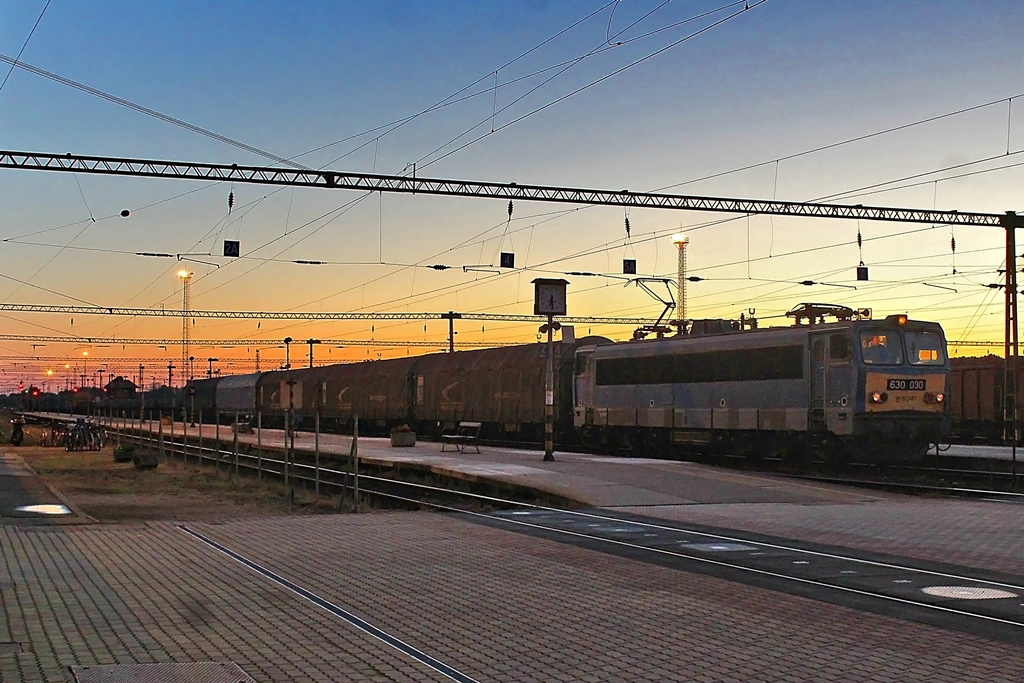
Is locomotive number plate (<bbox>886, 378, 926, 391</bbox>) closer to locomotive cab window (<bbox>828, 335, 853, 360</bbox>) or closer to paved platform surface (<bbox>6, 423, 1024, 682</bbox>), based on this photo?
locomotive cab window (<bbox>828, 335, 853, 360</bbox>)

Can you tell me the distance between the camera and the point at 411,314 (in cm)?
7925

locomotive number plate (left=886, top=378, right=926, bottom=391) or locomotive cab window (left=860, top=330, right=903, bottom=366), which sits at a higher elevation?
locomotive cab window (left=860, top=330, right=903, bottom=366)

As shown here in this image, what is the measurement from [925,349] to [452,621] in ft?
69.1

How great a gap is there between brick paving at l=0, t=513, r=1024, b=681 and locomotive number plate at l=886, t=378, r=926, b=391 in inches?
602

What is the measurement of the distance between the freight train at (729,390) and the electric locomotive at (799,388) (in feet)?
0.11

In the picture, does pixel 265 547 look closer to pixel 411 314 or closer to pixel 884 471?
pixel 884 471

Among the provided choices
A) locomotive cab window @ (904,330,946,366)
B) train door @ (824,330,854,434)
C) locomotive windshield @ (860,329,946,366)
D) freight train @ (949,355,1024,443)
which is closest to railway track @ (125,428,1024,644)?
train door @ (824,330,854,434)

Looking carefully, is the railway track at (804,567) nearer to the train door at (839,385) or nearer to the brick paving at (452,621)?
the brick paving at (452,621)

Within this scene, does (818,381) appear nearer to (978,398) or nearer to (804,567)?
(978,398)

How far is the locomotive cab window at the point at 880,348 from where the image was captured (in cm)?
2580

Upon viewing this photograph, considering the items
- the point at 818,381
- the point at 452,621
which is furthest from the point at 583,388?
the point at 452,621

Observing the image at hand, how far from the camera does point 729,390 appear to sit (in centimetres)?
2934

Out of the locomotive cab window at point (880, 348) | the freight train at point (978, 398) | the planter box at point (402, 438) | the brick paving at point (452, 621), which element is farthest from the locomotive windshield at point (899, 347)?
the planter box at point (402, 438)

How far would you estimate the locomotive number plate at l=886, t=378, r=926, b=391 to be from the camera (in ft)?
85.1
